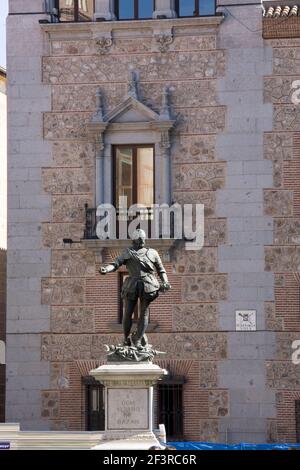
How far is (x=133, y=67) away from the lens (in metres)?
36.4

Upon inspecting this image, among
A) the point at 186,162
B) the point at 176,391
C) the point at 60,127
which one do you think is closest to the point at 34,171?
the point at 60,127

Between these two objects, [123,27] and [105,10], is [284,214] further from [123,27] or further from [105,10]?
[105,10]

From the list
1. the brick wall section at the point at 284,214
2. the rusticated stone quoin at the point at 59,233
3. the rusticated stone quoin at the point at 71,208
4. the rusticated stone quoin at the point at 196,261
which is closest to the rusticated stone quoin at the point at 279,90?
the brick wall section at the point at 284,214

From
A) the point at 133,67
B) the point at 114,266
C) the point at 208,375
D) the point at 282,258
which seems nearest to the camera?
the point at 114,266

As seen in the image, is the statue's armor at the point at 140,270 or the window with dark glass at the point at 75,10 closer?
the statue's armor at the point at 140,270

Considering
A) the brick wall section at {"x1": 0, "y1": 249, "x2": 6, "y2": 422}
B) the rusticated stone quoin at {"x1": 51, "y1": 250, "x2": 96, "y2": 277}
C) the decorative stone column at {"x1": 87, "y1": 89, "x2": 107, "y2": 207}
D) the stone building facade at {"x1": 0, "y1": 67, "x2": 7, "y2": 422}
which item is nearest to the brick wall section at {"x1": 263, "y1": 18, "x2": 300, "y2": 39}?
the decorative stone column at {"x1": 87, "y1": 89, "x2": 107, "y2": 207}

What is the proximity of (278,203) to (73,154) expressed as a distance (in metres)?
5.14

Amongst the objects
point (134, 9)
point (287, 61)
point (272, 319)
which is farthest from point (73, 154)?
point (272, 319)

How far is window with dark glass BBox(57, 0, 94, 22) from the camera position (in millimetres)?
37000

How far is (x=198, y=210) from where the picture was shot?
35.8 meters

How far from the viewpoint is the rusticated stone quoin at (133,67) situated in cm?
3619

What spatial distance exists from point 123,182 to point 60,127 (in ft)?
6.76

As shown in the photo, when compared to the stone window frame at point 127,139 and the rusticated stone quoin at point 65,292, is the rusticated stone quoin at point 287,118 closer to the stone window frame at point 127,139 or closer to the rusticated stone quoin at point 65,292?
the stone window frame at point 127,139

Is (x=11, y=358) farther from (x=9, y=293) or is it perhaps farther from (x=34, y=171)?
(x=34, y=171)
